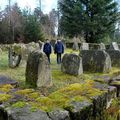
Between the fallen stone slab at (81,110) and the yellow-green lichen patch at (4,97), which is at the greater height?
the yellow-green lichen patch at (4,97)

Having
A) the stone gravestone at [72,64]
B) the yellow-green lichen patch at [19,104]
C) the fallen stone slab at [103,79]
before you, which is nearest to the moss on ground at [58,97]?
the yellow-green lichen patch at [19,104]

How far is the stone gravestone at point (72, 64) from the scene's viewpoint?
14188mm

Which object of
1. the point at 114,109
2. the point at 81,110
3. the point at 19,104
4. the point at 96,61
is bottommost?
the point at 114,109

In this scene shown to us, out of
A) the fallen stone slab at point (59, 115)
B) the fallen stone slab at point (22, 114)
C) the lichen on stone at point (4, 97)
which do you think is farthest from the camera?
the lichen on stone at point (4, 97)

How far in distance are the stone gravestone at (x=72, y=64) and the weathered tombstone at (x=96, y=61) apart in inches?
65.5

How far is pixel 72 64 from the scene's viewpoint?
46.9 feet

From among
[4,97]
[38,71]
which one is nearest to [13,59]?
[38,71]

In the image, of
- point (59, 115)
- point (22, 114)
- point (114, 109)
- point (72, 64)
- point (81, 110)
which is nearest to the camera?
point (22, 114)

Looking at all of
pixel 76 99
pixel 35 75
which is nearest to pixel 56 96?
pixel 76 99

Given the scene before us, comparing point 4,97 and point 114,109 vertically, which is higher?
point 4,97

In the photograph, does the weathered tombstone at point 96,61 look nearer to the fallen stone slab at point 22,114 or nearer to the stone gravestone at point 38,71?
the stone gravestone at point 38,71

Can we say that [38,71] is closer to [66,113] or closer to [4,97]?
[4,97]

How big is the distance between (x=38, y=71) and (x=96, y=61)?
19.1 ft

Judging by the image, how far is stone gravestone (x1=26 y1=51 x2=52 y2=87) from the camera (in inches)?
420
